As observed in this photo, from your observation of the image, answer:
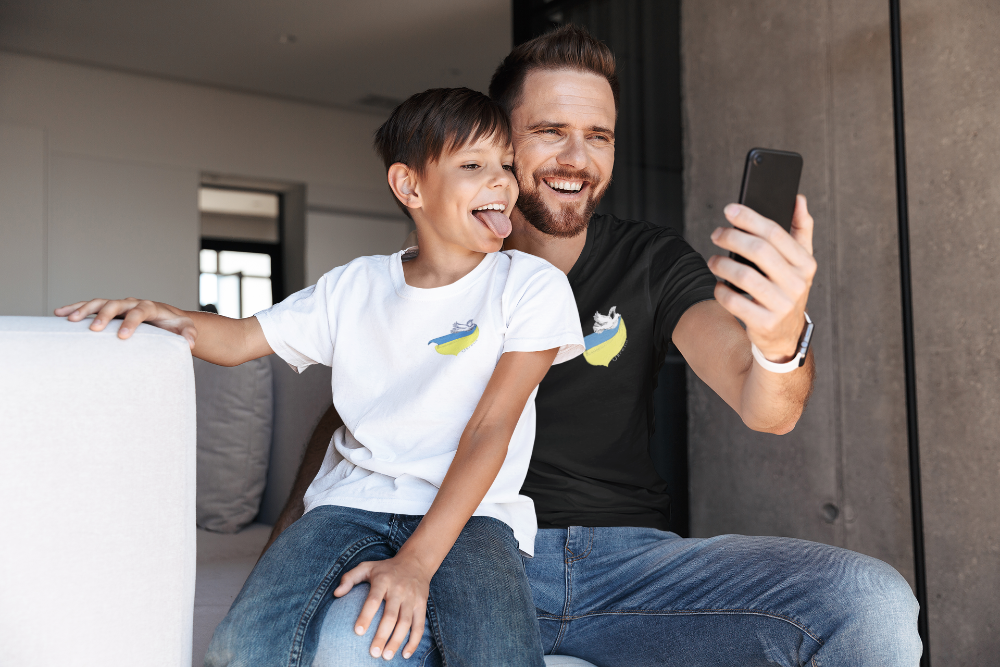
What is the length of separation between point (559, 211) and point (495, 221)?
323 millimetres

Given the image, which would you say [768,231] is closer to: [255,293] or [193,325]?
[193,325]

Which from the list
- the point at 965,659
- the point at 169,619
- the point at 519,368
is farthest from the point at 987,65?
the point at 169,619

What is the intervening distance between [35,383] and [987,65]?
2.19m

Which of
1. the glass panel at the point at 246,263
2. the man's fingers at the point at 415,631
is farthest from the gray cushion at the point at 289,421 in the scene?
the glass panel at the point at 246,263

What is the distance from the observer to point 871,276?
2.26m

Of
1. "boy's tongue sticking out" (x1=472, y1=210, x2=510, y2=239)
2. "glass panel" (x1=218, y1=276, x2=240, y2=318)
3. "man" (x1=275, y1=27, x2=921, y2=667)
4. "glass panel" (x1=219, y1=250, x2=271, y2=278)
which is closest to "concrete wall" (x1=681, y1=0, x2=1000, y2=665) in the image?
"man" (x1=275, y1=27, x2=921, y2=667)

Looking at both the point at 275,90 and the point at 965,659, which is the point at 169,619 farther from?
the point at 275,90

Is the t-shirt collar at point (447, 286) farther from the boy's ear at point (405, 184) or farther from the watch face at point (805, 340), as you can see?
the watch face at point (805, 340)

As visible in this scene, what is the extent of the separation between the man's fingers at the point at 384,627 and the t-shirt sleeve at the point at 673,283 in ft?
2.52

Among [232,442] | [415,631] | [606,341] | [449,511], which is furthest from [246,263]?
[415,631]

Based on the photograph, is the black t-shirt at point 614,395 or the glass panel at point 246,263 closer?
the black t-shirt at point 614,395

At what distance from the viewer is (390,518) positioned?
1111mm

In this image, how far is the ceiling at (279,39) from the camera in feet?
16.7

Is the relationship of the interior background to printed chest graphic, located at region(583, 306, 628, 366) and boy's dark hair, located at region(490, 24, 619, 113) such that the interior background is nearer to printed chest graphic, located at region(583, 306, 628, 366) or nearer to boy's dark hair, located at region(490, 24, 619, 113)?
boy's dark hair, located at region(490, 24, 619, 113)
